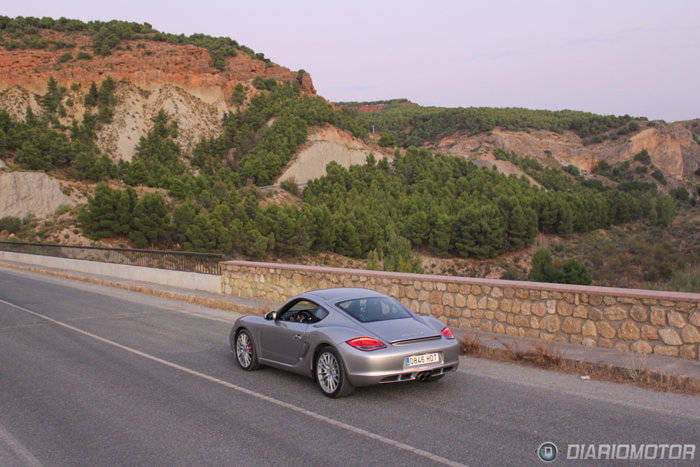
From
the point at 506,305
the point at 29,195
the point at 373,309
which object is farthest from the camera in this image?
the point at 29,195

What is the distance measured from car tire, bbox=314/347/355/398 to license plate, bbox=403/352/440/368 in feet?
2.34

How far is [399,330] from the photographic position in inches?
261

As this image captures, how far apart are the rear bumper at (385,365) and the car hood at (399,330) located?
114 millimetres

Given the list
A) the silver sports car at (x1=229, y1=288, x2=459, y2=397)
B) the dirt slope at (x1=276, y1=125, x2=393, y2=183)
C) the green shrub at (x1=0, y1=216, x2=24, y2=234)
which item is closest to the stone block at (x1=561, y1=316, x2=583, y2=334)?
the silver sports car at (x1=229, y1=288, x2=459, y2=397)

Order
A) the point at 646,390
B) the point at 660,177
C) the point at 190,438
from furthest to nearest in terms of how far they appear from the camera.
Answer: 1. the point at 660,177
2. the point at 646,390
3. the point at 190,438

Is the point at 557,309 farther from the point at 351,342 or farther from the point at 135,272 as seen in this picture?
the point at 135,272

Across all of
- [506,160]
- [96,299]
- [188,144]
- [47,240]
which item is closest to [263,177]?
[188,144]

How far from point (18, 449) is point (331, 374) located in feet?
10.7

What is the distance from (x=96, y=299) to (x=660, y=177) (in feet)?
383

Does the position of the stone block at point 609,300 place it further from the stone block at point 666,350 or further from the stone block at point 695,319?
the stone block at point 695,319

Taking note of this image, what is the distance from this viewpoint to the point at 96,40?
104 meters

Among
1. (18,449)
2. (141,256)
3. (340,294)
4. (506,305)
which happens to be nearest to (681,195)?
(141,256)

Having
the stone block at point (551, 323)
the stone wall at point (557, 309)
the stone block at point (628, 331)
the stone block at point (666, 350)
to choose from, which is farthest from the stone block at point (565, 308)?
the stone block at point (666, 350)

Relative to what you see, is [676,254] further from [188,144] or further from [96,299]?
[188,144]
